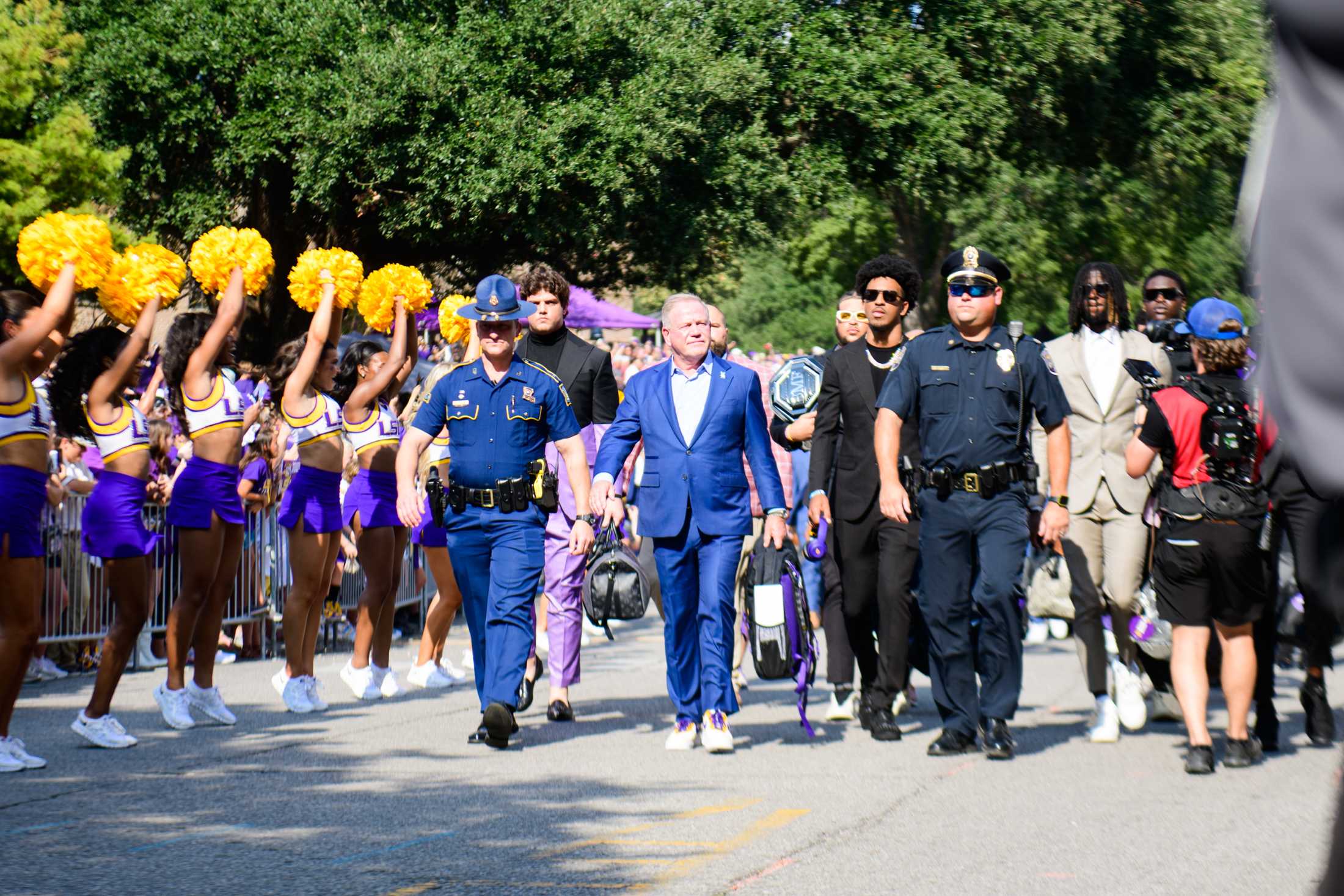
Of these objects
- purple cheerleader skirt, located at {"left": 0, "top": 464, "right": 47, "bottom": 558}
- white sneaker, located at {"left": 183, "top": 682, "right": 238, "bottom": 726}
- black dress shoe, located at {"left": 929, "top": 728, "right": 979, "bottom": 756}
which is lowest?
black dress shoe, located at {"left": 929, "top": 728, "right": 979, "bottom": 756}

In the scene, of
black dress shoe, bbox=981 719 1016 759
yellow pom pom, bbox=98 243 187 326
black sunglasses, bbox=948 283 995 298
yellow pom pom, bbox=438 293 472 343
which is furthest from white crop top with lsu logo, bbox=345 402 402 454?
black dress shoe, bbox=981 719 1016 759

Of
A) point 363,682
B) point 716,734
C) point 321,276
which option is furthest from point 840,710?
point 321,276

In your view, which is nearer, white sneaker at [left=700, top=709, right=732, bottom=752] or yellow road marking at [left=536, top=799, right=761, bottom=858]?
yellow road marking at [left=536, top=799, right=761, bottom=858]

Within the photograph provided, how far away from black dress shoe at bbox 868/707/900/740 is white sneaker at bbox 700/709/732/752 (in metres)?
0.85

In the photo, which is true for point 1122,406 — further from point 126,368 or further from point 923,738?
point 126,368

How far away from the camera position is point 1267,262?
1622mm

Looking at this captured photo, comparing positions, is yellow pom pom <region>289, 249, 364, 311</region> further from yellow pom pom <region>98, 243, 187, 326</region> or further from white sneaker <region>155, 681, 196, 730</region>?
white sneaker <region>155, 681, 196, 730</region>

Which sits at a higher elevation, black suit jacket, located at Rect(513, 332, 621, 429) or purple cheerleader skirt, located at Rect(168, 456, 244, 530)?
black suit jacket, located at Rect(513, 332, 621, 429)

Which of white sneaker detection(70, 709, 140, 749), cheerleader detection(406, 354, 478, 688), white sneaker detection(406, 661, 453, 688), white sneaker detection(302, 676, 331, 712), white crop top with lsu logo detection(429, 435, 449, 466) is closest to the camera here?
white sneaker detection(70, 709, 140, 749)

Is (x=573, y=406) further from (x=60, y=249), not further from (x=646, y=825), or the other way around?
(x=646, y=825)

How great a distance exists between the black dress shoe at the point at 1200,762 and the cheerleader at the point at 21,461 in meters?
5.12

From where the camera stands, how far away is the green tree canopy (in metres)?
20.0

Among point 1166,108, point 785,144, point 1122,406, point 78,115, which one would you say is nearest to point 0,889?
point 1122,406

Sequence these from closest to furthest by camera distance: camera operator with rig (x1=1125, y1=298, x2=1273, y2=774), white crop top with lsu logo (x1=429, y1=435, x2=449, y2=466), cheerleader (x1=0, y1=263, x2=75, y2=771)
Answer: cheerleader (x1=0, y1=263, x2=75, y2=771), camera operator with rig (x1=1125, y1=298, x2=1273, y2=774), white crop top with lsu logo (x1=429, y1=435, x2=449, y2=466)
